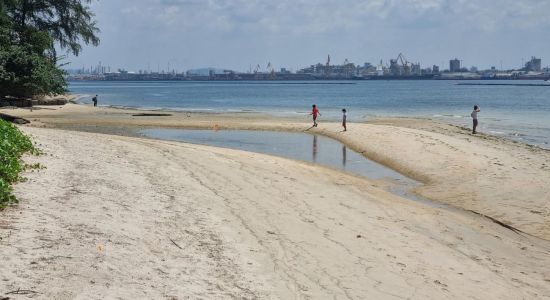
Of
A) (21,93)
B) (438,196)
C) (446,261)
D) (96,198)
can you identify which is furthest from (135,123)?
(446,261)

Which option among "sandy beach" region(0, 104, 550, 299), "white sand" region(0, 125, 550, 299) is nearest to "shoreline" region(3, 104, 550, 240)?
"sandy beach" region(0, 104, 550, 299)

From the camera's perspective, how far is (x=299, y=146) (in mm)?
29719

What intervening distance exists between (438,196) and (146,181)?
28.6 feet

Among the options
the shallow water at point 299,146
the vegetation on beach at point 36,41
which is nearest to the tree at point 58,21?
the vegetation on beach at point 36,41

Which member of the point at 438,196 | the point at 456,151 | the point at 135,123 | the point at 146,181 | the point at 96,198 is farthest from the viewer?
the point at 135,123

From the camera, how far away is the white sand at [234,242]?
7223 mm

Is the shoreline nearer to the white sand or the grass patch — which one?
the white sand

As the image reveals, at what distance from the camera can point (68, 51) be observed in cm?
5862

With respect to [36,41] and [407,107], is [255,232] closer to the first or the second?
[36,41]

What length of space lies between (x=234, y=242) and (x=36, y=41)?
4735cm

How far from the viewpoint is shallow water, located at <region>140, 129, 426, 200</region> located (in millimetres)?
21414

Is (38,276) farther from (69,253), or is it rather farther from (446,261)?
(446,261)

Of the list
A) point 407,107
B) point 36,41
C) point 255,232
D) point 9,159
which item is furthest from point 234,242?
point 407,107

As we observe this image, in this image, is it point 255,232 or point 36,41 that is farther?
point 36,41
